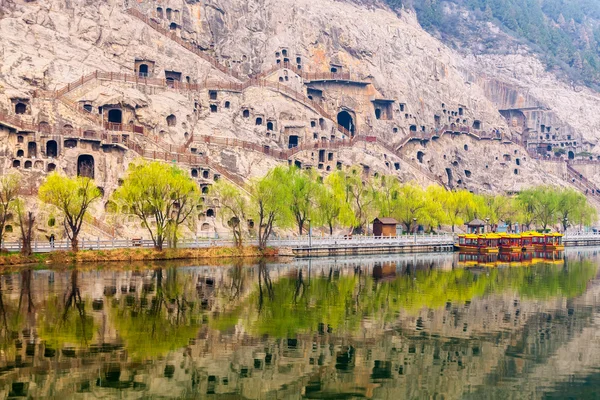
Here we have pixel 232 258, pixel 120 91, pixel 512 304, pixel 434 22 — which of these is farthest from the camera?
pixel 434 22

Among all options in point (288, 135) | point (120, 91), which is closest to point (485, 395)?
point (120, 91)

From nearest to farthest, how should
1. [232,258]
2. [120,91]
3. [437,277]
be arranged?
[437,277], [232,258], [120,91]

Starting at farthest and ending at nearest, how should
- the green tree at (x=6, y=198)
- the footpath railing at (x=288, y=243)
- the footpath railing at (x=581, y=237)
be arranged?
the footpath railing at (x=581, y=237) < the footpath railing at (x=288, y=243) < the green tree at (x=6, y=198)

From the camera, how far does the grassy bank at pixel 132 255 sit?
6431 cm

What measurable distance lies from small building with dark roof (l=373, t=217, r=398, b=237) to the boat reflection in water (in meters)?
8.33

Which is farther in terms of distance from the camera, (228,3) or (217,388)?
(228,3)

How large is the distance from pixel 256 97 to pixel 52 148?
33098 millimetres

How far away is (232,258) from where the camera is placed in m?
74.1

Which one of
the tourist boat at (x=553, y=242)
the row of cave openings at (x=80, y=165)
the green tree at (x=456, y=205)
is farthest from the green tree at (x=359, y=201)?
the row of cave openings at (x=80, y=165)

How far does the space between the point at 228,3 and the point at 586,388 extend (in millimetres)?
110410

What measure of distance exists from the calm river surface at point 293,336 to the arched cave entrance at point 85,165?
3052 centimetres

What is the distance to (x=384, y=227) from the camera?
91812mm

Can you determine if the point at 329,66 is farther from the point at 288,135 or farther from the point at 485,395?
the point at 485,395

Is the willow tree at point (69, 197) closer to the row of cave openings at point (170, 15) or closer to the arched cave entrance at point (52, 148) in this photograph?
the arched cave entrance at point (52, 148)
